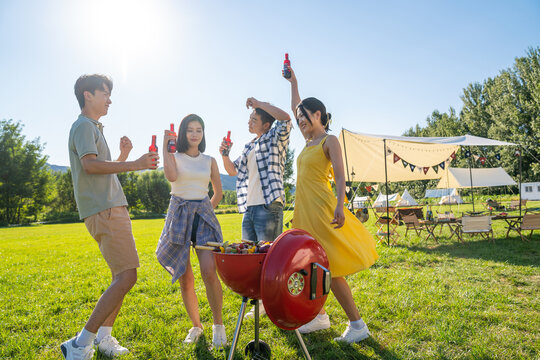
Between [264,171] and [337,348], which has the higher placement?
[264,171]

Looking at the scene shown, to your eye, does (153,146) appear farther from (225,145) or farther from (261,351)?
(261,351)

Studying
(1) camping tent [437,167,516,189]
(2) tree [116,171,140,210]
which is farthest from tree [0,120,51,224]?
(1) camping tent [437,167,516,189]

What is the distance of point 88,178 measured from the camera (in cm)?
260

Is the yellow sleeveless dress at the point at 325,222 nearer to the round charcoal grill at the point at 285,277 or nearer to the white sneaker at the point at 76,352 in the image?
the round charcoal grill at the point at 285,277

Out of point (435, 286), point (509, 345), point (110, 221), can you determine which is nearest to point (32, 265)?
point (110, 221)

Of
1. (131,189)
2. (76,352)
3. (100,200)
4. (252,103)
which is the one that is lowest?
(76,352)

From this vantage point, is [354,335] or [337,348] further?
[354,335]

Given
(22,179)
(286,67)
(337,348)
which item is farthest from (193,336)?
(22,179)

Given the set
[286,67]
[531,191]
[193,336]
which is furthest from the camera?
[531,191]

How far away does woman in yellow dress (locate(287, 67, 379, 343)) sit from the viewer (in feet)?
9.30

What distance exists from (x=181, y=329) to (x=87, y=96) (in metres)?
2.39

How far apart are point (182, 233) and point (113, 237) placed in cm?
58

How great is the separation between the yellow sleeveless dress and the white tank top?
92 cm

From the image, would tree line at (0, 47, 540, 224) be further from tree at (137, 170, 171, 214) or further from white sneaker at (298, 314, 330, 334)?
white sneaker at (298, 314, 330, 334)
